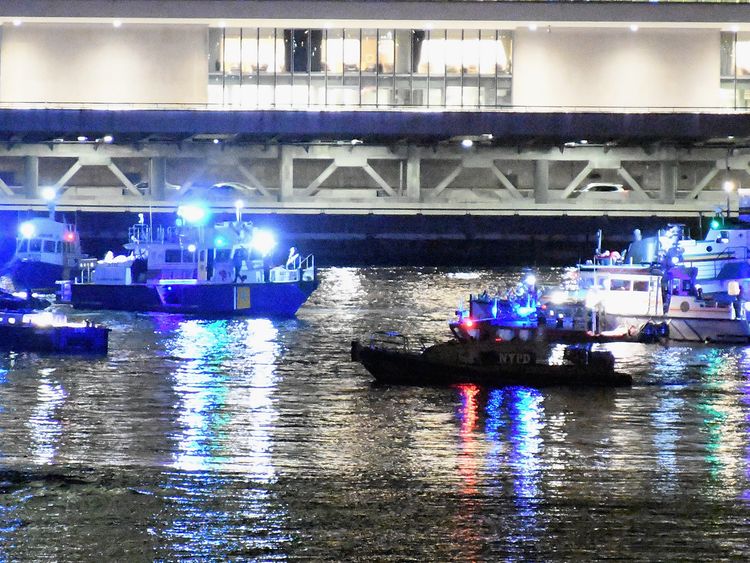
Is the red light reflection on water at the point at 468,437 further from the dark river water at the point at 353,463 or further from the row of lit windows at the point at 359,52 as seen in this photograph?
the row of lit windows at the point at 359,52

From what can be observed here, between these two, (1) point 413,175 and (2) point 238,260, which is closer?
(2) point 238,260

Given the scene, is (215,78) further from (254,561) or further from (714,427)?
(254,561)

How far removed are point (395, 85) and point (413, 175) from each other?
6.16 m

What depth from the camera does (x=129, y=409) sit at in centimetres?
3684

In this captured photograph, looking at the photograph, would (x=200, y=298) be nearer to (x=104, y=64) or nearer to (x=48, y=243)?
(x=48, y=243)

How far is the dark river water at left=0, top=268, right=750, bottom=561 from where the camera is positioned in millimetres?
24641

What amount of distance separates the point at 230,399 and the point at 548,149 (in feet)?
180

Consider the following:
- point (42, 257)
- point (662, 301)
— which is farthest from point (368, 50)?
point (662, 301)

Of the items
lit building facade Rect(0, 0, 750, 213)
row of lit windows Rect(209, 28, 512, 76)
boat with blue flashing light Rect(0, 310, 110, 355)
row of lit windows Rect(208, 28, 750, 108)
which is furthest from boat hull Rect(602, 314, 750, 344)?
row of lit windows Rect(209, 28, 512, 76)

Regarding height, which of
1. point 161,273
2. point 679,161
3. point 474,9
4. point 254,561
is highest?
point 474,9

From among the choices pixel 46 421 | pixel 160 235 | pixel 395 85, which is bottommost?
pixel 46 421

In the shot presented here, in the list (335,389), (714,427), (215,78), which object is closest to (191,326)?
(335,389)

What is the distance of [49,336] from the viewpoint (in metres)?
46.8

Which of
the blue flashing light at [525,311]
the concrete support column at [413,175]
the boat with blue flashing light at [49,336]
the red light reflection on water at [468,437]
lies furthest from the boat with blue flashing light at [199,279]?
the concrete support column at [413,175]
